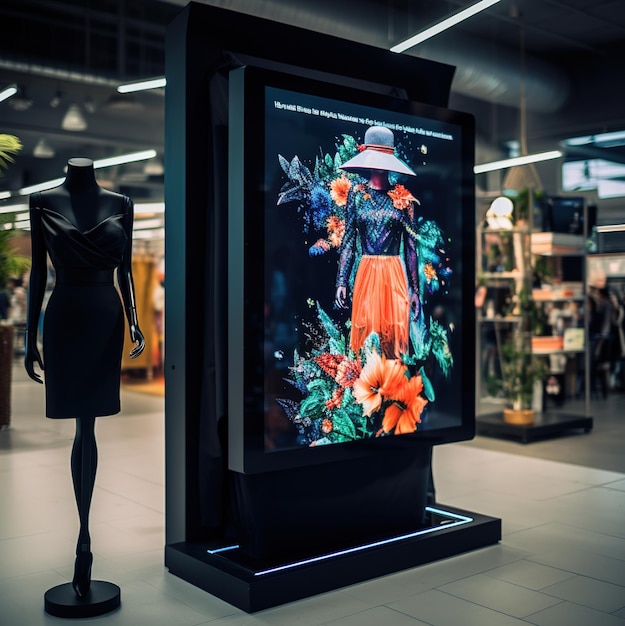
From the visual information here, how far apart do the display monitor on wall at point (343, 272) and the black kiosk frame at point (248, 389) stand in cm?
1

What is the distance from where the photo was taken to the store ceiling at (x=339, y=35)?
6.67 metres

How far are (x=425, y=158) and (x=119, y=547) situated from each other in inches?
94.4

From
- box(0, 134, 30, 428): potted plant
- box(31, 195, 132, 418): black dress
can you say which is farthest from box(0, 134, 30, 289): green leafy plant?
box(31, 195, 132, 418): black dress

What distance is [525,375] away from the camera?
23.4 ft

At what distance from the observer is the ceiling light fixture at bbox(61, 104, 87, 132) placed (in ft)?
28.6

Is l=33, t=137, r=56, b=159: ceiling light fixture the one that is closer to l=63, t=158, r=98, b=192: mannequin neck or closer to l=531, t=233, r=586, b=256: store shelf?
l=531, t=233, r=586, b=256: store shelf

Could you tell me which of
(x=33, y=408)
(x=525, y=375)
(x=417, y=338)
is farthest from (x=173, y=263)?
(x=33, y=408)

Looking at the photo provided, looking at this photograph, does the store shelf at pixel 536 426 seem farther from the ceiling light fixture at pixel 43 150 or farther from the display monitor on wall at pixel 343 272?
the ceiling light fixture at pixel 43 150

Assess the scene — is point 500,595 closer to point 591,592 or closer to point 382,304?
point 591,592

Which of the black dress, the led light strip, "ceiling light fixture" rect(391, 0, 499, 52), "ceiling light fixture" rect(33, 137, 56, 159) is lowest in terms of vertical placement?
the led light strip

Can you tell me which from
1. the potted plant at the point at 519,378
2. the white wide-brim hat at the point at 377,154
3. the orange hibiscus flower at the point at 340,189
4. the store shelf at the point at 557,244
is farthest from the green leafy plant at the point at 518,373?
the orange hibiscus flower at the point at 340,189

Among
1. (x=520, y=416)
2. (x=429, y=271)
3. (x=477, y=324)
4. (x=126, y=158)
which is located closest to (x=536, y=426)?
(x=520, y=416)

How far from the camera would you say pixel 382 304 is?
359 centimetres

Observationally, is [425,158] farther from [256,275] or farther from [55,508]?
[55,508]
